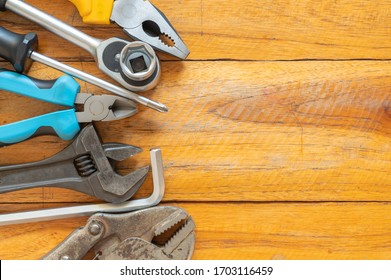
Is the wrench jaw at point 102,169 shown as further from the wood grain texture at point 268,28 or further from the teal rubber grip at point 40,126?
the wood grain texture at point 268,28

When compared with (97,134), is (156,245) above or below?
below

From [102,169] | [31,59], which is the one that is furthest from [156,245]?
[31,59]

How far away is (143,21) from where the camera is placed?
3.26 ft

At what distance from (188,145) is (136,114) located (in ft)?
0.35

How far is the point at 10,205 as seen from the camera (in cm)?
104

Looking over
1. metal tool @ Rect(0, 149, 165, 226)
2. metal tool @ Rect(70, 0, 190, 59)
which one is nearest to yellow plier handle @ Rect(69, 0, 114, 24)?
metal tool @ Rect(70, 0, 190, 59)

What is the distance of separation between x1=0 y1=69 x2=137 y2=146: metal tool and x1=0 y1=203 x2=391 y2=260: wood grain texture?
0.17 metres

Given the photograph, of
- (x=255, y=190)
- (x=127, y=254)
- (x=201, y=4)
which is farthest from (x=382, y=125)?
(x=127, y=254)

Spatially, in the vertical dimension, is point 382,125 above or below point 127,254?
above

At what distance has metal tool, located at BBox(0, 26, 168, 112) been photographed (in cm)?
96

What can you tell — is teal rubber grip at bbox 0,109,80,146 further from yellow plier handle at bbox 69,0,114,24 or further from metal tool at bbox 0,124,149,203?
yellow plier handle at bbox 69,0,114,24

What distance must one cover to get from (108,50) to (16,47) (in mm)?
149

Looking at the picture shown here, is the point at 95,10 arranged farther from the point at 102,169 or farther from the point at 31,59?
the point at 102,169

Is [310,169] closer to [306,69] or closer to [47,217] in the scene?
[306,69]
